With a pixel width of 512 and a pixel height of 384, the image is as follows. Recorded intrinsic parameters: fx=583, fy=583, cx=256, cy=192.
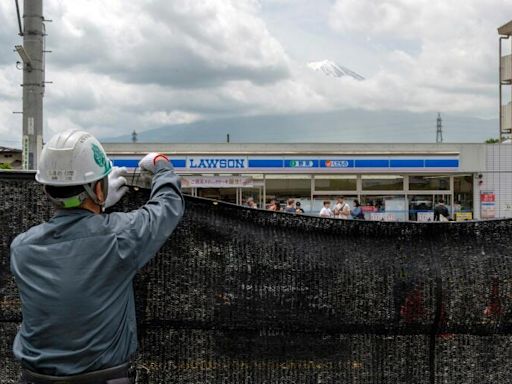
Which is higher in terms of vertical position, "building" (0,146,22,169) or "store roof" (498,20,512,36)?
"store roof" (498,20,512,36)

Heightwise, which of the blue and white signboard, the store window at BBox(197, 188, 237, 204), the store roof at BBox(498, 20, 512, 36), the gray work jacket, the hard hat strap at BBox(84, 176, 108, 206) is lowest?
the gray work jacket

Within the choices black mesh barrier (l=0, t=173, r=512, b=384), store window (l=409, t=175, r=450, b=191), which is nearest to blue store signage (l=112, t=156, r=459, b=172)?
store window (l=409, t=175, r=450, b=191)

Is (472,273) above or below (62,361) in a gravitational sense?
above

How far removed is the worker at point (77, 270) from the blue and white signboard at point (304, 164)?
24666 mm

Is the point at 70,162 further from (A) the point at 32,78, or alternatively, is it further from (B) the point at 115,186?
(A) the point at 32,78

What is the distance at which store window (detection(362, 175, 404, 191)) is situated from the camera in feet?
89.0

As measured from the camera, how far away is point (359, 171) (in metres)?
27.1

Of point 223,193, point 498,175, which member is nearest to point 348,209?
point 223,193

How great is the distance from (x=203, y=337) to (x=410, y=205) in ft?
82.2

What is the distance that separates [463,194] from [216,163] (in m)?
11.9

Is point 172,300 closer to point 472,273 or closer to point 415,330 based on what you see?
point 415,330

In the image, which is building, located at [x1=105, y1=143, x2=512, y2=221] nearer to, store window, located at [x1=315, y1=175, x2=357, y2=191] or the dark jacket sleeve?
store window, located at [x1=315, y1=175, x2=357, y2=191]

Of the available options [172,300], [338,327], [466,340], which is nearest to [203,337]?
[172,300]

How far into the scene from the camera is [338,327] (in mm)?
2902
